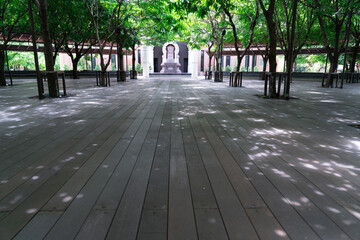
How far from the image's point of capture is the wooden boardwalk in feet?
6.73

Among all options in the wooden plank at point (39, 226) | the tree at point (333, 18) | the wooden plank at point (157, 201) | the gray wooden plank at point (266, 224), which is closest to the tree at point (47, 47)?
the wooden plank at point (157, 201)

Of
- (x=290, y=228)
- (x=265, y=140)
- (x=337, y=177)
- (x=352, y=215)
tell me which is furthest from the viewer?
(x=265, y=140)

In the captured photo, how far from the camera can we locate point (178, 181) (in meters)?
2.88

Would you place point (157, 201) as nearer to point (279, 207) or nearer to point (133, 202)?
point (133, 202)

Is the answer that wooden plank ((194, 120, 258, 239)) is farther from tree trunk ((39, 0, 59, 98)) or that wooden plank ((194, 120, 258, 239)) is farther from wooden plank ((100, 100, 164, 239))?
tree trunk ((39, 0, 59, 98))

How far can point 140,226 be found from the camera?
2.05 metres

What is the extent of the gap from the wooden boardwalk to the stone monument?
3973 cm

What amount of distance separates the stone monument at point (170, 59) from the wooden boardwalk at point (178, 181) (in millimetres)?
39733

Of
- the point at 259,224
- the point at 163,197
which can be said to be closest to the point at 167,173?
the point at 163,197

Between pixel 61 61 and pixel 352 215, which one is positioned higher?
pixel 61 61

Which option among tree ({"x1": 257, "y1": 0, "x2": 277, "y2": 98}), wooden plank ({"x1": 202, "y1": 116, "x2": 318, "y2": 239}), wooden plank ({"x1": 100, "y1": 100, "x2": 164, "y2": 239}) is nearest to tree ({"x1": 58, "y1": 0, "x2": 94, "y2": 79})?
tree ({"x1": 257, "y1": 0, "x2": 277, "y2": 98})

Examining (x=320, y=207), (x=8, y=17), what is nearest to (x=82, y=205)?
(x=320, y=207)

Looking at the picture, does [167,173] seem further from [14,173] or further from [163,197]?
[14,173]

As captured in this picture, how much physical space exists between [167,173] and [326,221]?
1.74m
